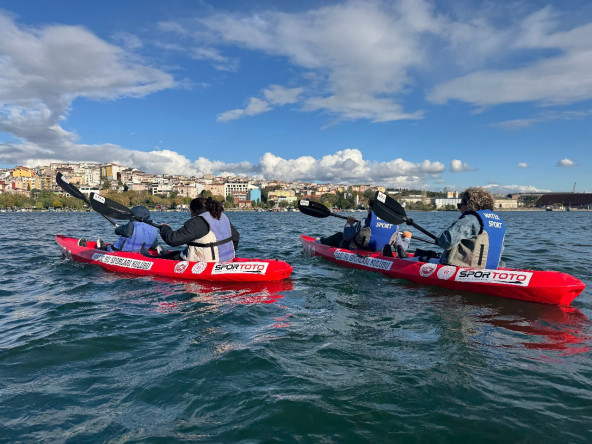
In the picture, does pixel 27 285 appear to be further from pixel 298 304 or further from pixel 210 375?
pixel 210 375

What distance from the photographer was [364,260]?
10.2 metres

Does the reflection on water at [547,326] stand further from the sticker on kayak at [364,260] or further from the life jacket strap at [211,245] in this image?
the life jacket strap at [211,245]

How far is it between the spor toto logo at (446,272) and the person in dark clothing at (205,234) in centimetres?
456

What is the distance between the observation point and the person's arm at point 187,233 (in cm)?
775

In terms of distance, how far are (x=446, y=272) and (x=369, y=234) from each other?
3147 mm

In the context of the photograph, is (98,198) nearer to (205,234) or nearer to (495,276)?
(205,234)

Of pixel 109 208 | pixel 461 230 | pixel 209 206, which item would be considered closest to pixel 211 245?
pixel 209 206

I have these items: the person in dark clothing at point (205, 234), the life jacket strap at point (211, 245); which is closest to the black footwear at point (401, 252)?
the person in dark clothing at point (205, 234)

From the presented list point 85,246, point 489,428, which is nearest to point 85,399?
point 489,428

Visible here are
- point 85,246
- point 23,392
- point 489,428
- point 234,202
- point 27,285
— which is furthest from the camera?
point 234,202

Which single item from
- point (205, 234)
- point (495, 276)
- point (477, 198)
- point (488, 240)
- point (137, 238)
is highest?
point (477, 198)

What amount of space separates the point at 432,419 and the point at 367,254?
7.39m

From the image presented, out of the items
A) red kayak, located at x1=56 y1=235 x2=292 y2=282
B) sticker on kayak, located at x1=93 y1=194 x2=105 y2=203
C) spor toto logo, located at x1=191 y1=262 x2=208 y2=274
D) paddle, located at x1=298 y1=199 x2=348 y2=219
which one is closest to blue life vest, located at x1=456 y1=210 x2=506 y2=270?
red kayak, located at x1=56 y1=235 x2=292 y2=282

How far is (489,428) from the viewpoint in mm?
2861
